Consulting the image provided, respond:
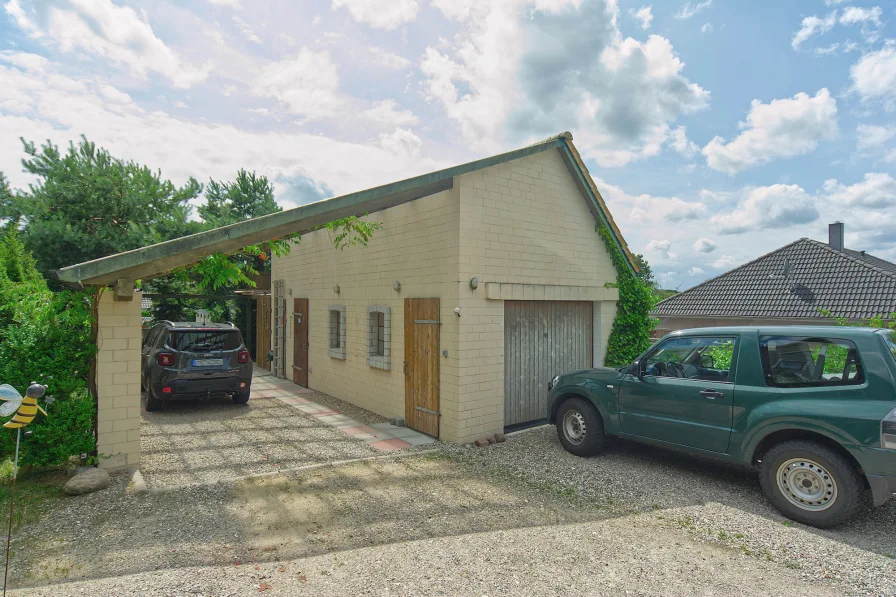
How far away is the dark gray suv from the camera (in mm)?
8375

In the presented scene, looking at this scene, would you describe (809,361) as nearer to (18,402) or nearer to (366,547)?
(366,547)

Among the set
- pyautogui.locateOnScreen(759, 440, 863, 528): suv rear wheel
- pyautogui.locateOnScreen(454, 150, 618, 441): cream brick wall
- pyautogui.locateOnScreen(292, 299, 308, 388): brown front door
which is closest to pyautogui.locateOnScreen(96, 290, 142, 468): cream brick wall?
pyautogui.locateOnScreen(454, 150, 618, 441): cream brick wall

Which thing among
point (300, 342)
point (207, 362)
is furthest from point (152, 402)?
point (300, 342)

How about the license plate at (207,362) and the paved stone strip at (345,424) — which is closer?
the paved stone strip at (345,424)

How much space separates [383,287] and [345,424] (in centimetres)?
243

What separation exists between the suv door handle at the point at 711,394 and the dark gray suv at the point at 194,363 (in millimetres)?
7656

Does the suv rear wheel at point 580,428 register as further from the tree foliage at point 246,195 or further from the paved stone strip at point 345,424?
the tree foliage at point 246,195

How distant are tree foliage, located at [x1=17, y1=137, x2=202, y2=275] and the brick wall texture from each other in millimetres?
8090

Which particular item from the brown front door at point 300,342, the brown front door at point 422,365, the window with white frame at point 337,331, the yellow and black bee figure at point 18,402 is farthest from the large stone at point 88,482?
the brown front door at point 300,342

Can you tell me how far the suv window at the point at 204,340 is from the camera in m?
8.51

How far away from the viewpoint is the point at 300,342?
38.7 ft

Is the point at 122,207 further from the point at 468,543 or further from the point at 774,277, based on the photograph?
the point at 774,277

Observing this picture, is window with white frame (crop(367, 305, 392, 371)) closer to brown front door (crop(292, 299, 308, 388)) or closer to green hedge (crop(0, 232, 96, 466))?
brown front door (crop(292, 299, 308, 388))

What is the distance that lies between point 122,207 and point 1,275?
10000 millimetres
